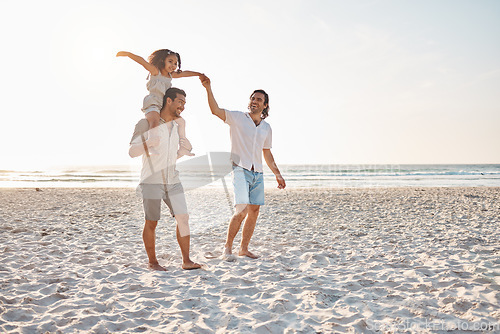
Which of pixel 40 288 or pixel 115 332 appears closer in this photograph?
pixel 115 332

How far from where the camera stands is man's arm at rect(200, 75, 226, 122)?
3863mm

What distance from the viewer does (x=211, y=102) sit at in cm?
394

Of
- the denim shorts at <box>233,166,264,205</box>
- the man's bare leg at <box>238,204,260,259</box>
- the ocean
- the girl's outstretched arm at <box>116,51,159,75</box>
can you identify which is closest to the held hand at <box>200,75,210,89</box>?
the girl's outstretched arm at <box>116,51,159,75</box>

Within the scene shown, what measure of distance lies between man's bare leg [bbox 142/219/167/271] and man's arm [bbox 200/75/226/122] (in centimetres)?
146

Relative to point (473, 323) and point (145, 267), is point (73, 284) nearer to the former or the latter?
point (145, 267)

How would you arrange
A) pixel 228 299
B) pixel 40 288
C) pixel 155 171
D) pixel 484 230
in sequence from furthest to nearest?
pixel 484 230, pixel 155 171, pixel 40 288, pixel 228 299

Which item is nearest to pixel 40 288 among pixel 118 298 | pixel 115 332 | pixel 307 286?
pixel 118 298

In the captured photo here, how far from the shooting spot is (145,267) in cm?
410

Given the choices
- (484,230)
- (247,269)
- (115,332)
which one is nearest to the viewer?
(115,332)

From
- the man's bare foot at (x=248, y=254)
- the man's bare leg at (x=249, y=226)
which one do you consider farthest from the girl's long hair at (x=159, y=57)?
the man's bare foot at (x=248, y=254)

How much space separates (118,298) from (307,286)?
5.93 ft

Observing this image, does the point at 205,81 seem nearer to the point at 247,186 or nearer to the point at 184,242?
the point at 247,186

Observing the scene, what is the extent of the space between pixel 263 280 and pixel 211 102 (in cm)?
208

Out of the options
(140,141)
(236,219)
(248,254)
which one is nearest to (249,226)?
(236,219)
